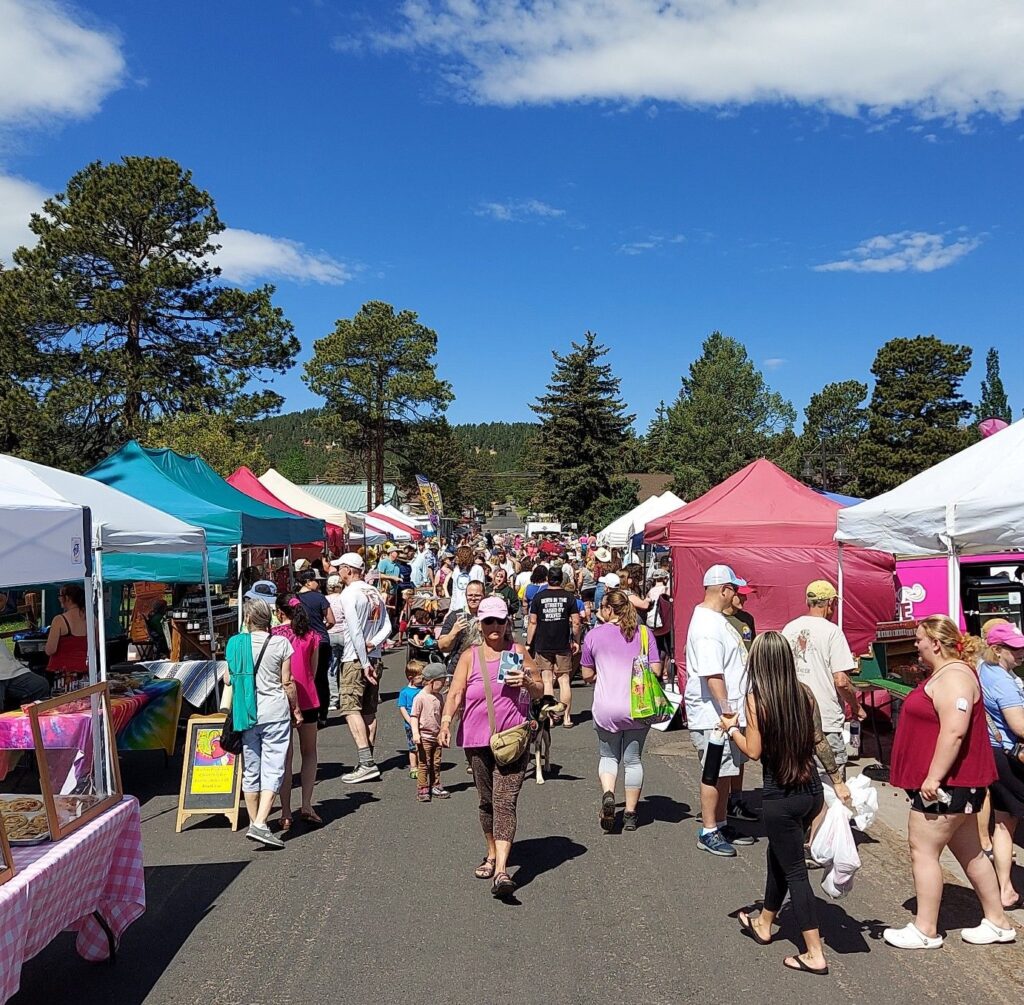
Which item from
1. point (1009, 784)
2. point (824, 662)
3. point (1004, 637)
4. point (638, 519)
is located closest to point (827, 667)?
point (824, 662)

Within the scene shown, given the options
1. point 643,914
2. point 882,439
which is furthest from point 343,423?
point 643,914

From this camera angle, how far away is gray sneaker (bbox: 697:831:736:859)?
242 inches

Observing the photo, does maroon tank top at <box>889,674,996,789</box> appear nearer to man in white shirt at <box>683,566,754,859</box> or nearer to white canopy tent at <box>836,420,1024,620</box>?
man in white shirt at <box>683,566,754,859</box>

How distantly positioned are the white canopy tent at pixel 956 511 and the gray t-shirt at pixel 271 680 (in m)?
4.83

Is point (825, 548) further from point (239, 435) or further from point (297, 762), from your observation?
point (239, 435)

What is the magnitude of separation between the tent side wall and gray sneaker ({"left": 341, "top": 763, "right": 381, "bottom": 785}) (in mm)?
5959

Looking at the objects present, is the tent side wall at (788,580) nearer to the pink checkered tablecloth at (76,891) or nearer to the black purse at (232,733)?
the black purse at (232,733)

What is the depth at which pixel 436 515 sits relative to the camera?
4609 centimetres

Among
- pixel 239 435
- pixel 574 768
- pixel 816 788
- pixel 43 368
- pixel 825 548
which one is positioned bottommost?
pixel 574 768

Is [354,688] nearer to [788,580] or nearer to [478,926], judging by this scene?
[478,926]

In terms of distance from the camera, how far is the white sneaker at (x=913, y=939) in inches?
180

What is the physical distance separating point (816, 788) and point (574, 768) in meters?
4.63

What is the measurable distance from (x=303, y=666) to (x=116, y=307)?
86.0ft

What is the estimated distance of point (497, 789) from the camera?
541 cm
